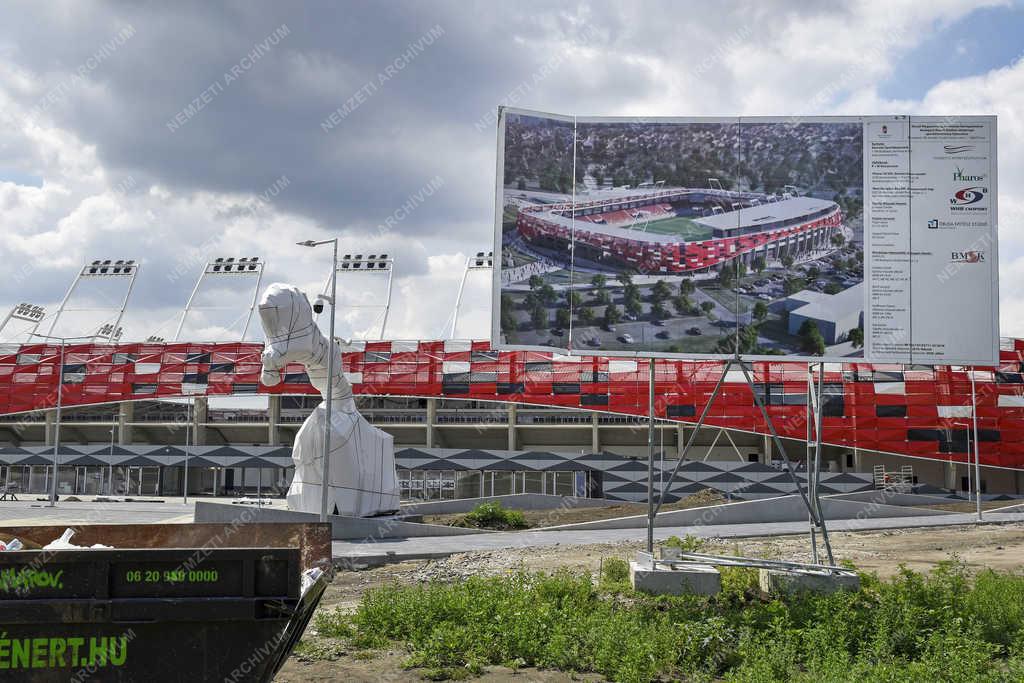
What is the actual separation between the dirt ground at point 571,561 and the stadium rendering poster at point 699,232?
3.77m

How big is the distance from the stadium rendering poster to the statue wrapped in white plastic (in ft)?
39.3

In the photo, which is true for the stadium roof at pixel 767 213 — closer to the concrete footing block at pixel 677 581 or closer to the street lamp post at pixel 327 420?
the concrete footing block at pixel 677 581

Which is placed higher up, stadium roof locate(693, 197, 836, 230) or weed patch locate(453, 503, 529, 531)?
stadium roof locate(693, 197, 836, 230)

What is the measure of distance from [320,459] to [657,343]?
525 inches

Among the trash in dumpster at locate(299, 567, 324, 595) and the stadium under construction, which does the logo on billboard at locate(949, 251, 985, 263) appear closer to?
the trash in dumpster at locate(299, 567, 324, 595)

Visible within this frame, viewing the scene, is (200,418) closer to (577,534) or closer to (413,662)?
(577,534)

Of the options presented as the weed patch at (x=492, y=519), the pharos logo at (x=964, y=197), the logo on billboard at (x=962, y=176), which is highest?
the logo on billboard at (x=962, y=176)

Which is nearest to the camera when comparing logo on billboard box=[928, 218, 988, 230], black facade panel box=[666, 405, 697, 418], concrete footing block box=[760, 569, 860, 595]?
concrete footing block box=[760, 569, 860, 595]

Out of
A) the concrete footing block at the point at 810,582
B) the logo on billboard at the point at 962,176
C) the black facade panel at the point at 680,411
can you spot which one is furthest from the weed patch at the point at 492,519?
the black facade panel at the point at 680,411

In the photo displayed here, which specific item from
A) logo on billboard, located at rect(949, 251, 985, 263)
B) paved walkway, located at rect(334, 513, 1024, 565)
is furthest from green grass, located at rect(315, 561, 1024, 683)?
paved walkway, located at rect(334, 513, 1024, 565)

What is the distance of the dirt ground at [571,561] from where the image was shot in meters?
8.17

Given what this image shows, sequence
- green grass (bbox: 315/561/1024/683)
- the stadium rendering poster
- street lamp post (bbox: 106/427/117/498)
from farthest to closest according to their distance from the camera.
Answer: street lamp post (bbox: 106/427/117/498) → the stadium rendering poster → green grass (bbox: 315/561/1024/683)

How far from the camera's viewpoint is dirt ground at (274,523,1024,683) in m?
8.17

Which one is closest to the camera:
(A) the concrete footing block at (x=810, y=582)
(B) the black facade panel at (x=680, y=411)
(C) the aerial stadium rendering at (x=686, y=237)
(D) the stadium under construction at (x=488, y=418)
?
(A) the concrete footing block at (x=810, y=582)
